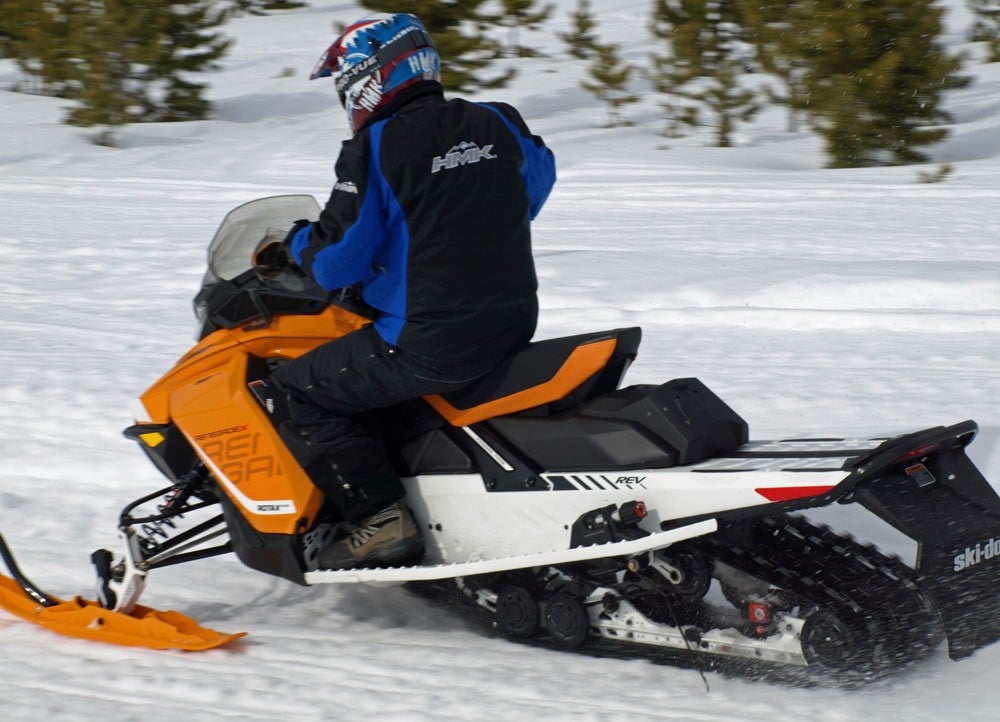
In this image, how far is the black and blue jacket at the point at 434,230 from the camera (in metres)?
3.02

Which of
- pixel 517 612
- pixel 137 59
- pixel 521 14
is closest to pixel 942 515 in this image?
pixel 517 612

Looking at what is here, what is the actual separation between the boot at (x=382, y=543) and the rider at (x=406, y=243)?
0.26ft

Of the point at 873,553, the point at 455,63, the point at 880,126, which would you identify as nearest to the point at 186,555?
the point at 873,553

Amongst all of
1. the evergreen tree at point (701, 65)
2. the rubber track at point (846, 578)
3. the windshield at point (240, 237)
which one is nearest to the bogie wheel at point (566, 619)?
the rubber track at point (846, 578)

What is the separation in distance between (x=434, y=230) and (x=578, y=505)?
0.80 meters

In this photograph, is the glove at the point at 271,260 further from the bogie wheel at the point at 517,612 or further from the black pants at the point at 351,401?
the bogie wheel at the point at 517,612

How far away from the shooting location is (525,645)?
3.37m

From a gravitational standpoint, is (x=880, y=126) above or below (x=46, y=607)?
below

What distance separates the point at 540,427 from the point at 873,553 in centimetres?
92

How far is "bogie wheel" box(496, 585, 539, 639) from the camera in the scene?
3.31 m

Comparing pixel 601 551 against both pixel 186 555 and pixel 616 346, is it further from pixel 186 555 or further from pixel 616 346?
pixel 186 555

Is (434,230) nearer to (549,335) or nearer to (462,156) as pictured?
(462,156)

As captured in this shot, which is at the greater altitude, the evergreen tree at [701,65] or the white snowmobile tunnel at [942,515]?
the white snowmobile tunnel at [942,515]

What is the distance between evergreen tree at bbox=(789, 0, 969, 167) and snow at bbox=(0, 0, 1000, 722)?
516 millimetres
